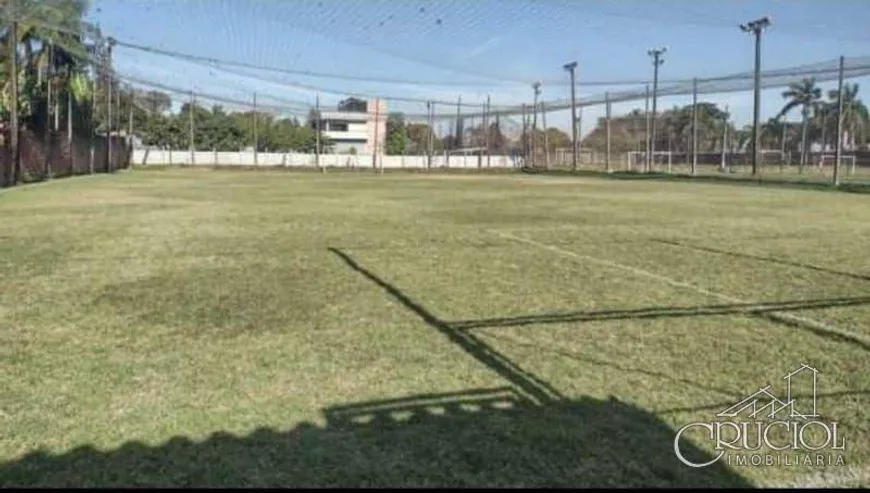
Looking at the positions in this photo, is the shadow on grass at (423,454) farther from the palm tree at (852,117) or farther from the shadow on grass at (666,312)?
the palm tree at (852,117)

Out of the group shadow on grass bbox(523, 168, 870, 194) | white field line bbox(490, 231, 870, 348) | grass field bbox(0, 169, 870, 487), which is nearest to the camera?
grass field bbox(0, 169, 870, 487)

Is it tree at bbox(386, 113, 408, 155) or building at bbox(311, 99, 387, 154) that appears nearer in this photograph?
tree at bbox(386, 113, 408, 155)

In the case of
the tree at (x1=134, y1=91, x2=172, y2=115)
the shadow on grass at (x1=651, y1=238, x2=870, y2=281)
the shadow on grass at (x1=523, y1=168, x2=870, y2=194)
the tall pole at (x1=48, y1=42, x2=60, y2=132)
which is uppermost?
the tree at (x1=134, y1=91, x2=172, y2=115)

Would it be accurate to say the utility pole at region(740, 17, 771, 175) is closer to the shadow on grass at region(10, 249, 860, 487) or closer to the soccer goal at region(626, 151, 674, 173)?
the soccer goal at region(626, 151, 674, 173)

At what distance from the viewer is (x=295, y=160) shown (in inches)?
2859

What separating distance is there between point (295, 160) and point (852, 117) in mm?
64611

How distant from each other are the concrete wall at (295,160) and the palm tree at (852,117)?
36.9m

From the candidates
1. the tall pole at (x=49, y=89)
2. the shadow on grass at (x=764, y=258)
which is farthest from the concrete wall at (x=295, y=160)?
the shadow on grass at (x=764, y=258)

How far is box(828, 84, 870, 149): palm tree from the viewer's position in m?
82.5

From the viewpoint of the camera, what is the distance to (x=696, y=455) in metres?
3.43

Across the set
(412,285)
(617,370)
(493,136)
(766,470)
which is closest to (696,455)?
(766,470)

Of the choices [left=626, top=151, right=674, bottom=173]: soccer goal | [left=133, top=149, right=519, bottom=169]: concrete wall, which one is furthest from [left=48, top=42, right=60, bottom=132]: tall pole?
[left=626, top=151, right=674, bottom=173]: soccer goal

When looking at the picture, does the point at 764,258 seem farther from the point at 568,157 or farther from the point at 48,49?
the point at 568,157

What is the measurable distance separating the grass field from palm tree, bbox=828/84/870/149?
266 feet
